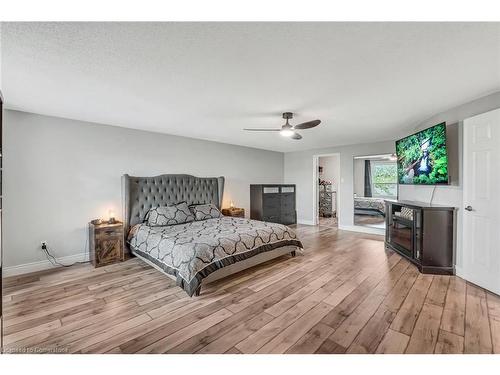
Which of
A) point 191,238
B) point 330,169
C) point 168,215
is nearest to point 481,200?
point 191,238

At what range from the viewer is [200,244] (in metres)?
2.66

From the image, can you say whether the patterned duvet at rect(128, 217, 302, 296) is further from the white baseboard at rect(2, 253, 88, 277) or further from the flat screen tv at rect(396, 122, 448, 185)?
the flat screen tv at rect(396, 122, 448, 185)

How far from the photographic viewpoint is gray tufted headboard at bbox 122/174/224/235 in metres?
3.89

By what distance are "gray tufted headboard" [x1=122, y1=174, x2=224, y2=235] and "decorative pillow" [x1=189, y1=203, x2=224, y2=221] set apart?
11.4 inches

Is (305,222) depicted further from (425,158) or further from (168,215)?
(168,215)

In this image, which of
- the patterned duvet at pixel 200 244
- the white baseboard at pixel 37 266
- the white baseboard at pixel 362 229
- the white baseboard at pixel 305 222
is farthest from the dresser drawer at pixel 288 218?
the white baseboard at pixel 37 266

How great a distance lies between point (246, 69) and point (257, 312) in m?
2.30

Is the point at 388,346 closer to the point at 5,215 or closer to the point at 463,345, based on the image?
the point at 463,345

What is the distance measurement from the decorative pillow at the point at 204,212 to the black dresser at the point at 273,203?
1.68 meters

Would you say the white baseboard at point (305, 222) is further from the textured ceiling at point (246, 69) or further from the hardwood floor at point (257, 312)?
the textured ceiling at point (246, 69)

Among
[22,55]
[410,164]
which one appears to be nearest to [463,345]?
[410,164]

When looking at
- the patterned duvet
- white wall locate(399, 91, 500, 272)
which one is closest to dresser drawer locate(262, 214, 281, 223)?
the patterned duvet

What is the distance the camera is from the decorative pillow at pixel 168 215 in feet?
12.4

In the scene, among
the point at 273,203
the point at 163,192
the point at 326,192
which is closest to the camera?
the point at 163,192
